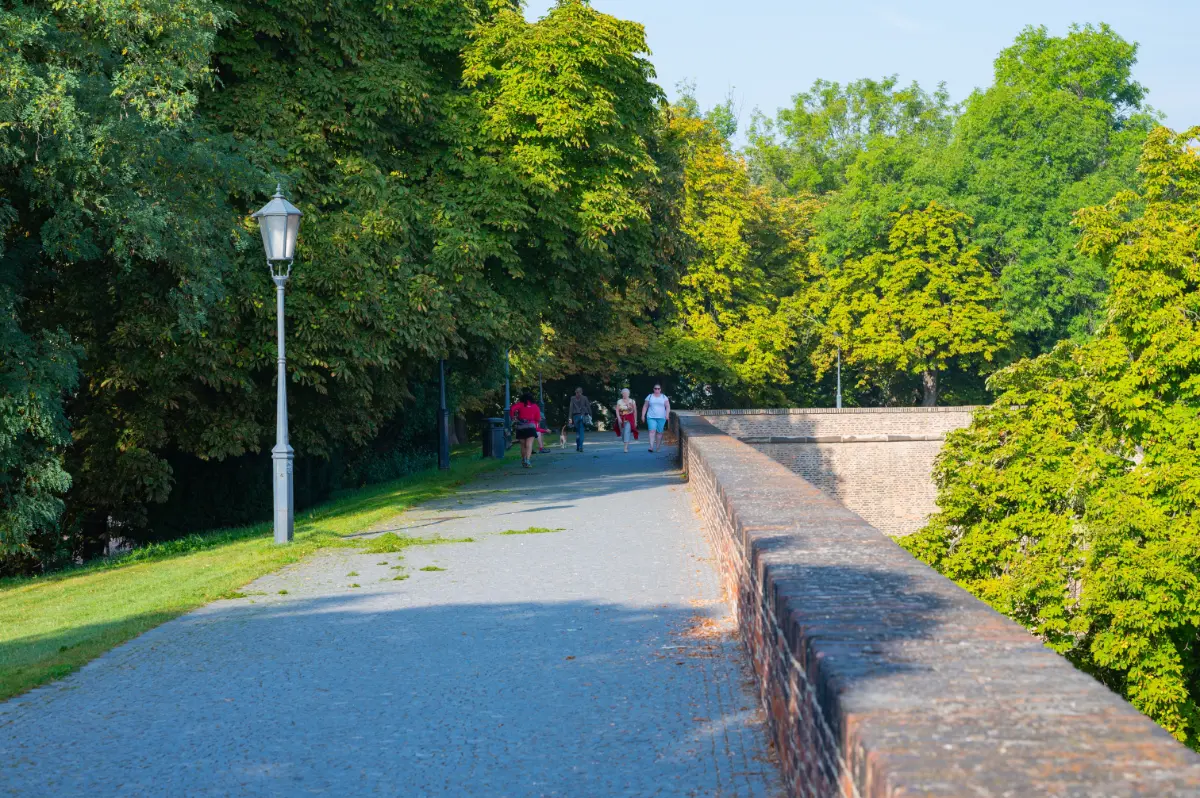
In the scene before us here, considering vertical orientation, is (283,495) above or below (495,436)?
below

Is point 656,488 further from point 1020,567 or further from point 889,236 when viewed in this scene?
point 889,236

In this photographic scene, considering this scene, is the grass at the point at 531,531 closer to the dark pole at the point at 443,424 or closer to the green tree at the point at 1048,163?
the dark pole at the point at 443,424

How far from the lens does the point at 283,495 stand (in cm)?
1536

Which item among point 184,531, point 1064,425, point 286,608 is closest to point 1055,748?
point 286,608

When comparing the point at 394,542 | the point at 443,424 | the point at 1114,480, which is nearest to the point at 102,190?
the point at 394,542

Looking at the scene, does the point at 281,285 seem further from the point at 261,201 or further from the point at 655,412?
the point at 655,412

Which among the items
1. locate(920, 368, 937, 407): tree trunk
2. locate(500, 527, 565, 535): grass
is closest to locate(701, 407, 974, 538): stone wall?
locate(920, 368, 937, 407): tree trunk

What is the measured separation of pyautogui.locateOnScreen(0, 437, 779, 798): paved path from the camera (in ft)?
19.1

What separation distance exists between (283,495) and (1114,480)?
17.5m

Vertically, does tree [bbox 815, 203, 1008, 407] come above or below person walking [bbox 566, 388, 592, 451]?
above

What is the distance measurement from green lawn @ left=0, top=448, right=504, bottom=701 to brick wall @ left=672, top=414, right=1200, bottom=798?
15.9 ft

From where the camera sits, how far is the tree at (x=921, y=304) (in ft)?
194

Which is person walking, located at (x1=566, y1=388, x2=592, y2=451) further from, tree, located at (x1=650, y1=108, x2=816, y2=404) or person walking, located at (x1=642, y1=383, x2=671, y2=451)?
tree, located at (x1=650, y1=108, x2=816, y2=404)

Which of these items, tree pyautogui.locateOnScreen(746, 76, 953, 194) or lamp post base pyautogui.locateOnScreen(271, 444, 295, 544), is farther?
tree pyautogui.locateOnScreen(746, 76, 953, 194)
